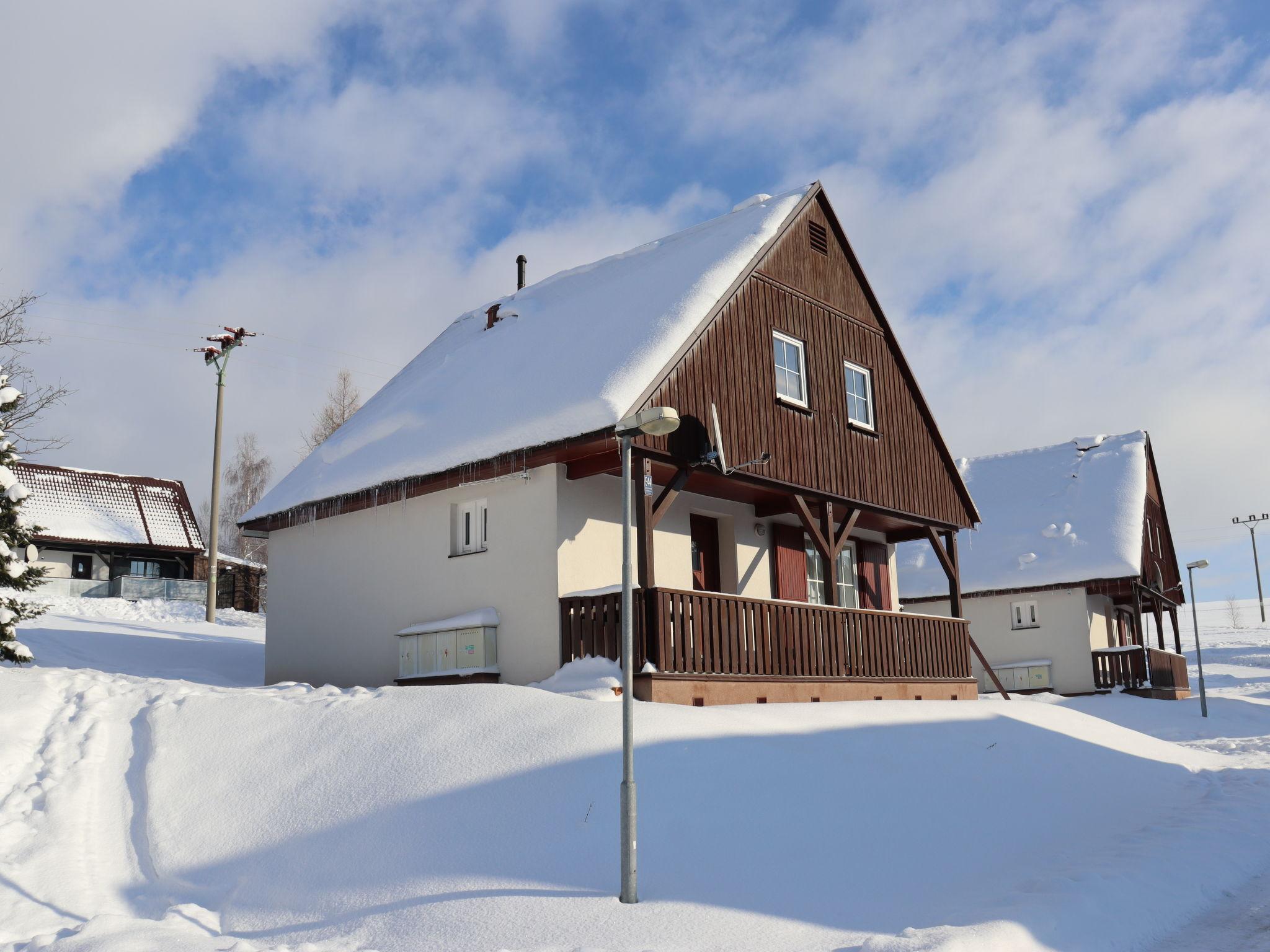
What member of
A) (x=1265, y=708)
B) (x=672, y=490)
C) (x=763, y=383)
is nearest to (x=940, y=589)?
(x=1265, y=708)

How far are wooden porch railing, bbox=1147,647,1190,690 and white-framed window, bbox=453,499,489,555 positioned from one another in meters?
19.5

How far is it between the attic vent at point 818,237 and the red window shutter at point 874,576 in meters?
5.33

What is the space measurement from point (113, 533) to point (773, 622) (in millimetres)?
31412

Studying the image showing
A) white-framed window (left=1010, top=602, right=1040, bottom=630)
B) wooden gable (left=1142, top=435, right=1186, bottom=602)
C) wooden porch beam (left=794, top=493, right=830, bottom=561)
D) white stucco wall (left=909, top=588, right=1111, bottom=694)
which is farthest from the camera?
wooden gable (left=1142, top=435, right=1186, bottom=602)

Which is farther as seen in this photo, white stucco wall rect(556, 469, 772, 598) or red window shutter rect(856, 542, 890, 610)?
red window shutter rect(856, 542, 890, 610)

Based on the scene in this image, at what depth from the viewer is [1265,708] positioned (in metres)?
26.9

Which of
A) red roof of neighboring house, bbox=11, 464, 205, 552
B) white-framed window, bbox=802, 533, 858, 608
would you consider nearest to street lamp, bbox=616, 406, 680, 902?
Answer: white-framed window, bbox=802, 533, 858, 608

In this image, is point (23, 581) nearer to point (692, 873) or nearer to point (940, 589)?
point (692, 873)

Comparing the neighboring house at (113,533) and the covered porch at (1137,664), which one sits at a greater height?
the neighboring house at (113,533)

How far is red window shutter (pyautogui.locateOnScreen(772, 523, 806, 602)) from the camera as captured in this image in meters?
16.9

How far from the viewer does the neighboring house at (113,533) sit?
3538 cm

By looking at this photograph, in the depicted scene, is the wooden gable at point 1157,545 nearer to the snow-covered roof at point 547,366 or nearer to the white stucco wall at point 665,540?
the white stucco wall at point 665,540

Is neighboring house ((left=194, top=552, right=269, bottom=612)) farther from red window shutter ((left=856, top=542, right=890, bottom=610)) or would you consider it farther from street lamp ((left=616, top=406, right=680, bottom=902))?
street lamp ((left=616, top=406, right=680, bottom=902))

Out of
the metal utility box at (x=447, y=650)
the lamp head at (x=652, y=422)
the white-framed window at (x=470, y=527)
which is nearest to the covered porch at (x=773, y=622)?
the white-framed window at (x=470, y=527)
